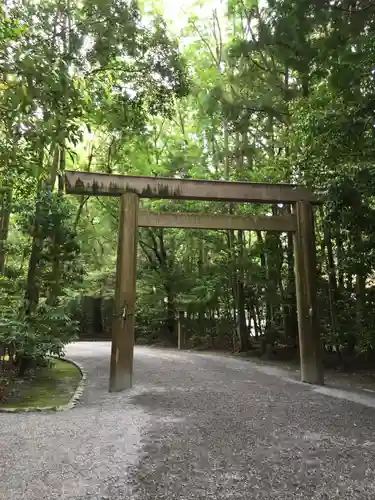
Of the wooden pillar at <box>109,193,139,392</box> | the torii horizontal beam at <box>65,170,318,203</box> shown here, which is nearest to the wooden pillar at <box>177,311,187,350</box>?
the wooden pillar at <box>109,193,139,392</box>

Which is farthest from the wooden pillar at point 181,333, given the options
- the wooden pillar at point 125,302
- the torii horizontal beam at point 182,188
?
the torii horizontal beam at point 182,188

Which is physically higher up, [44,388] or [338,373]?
[338,373]

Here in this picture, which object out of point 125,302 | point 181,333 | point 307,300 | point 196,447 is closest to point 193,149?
point 181,333

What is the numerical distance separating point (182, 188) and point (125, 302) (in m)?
2.26

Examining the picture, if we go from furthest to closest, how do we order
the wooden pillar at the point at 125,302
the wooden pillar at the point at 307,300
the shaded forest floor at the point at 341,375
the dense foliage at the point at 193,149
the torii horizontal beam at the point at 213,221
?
the shaded forest floor at the point at 341,375
the wooden pillar at the point at 307,300
the torii horizontal beam at the point at 213,221
the wooden pillar at the point at 125,302
the dense foliage at the point at 193,149

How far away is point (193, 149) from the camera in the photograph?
46.2 ft

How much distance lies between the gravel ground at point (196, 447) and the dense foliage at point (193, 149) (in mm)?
2360

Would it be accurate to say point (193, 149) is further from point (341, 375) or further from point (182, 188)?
point (341, 375)

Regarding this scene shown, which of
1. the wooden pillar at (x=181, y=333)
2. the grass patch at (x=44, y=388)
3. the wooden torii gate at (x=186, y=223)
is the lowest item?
the grass patch at (x=44, y=388)

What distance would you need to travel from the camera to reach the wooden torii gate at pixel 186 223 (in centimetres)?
660

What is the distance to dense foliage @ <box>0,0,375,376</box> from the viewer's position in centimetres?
355

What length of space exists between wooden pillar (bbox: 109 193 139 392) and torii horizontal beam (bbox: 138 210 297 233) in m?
0.28

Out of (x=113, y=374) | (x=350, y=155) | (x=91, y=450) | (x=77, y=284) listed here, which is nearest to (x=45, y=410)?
(x=113, y=374)

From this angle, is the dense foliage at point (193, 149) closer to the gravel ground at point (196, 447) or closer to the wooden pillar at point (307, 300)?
the wooden pillar at point (307, 300)
